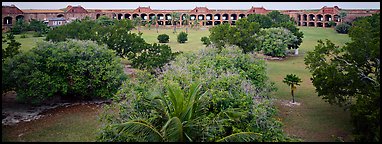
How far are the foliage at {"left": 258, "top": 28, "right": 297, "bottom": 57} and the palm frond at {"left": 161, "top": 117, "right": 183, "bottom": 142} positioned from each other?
27478 mm

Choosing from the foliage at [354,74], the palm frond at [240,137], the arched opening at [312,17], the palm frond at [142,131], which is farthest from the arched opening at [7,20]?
the palm frond at [240,137]

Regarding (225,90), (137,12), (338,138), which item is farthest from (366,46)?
(137,12)

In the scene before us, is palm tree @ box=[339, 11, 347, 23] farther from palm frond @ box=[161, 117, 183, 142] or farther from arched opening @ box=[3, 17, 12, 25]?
palm frond @ box=[161, 117, 183, 142]

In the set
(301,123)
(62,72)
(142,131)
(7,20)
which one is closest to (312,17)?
(7,20)

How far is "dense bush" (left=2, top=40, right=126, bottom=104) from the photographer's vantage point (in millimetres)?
16844

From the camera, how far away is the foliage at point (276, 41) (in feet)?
117

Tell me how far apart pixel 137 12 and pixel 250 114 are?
64471 mm

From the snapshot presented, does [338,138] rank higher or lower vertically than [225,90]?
lower

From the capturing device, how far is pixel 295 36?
38188mm

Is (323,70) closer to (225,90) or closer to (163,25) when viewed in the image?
(225,90)

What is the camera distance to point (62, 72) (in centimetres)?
1816

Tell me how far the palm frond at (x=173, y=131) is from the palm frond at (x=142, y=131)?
0.19m

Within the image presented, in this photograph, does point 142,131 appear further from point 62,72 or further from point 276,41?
point 276,41

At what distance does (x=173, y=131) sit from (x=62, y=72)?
11.3 m
